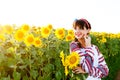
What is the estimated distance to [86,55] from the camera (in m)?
4.40

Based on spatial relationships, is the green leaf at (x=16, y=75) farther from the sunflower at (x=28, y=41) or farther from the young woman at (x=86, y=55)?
the young woman at (x=86, y=55)

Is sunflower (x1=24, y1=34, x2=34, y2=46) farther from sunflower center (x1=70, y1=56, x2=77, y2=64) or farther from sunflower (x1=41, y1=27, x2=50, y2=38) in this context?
sunflower (x1=41, y1=27, x2=50, y2=38)

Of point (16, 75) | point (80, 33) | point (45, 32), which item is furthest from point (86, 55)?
point (16, 75)

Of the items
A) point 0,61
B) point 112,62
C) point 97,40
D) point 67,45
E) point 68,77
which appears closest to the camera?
point 0,61

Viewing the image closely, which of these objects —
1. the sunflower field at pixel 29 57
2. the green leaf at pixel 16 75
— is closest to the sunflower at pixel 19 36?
the sunflower field at pixel 29 57

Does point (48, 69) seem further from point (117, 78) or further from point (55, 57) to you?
point (117, 78)

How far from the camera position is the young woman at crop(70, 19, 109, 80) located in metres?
4.33

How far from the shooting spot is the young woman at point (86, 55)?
433 cm

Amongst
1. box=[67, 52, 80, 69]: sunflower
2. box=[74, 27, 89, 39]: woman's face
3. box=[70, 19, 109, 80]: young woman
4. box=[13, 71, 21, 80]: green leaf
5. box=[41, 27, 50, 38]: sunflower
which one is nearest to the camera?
box=[13, 71, 21, 80]: green leaf

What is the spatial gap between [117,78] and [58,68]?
857 centimetres

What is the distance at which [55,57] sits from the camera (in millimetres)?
4711

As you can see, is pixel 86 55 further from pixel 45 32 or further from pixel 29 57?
pixel 45 32

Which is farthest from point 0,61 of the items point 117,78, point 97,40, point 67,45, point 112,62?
point 117,78

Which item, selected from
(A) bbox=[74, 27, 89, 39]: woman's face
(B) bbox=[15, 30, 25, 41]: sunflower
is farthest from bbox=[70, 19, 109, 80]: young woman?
(B) bbox=[15, 30, 25, 41]: sunflower
